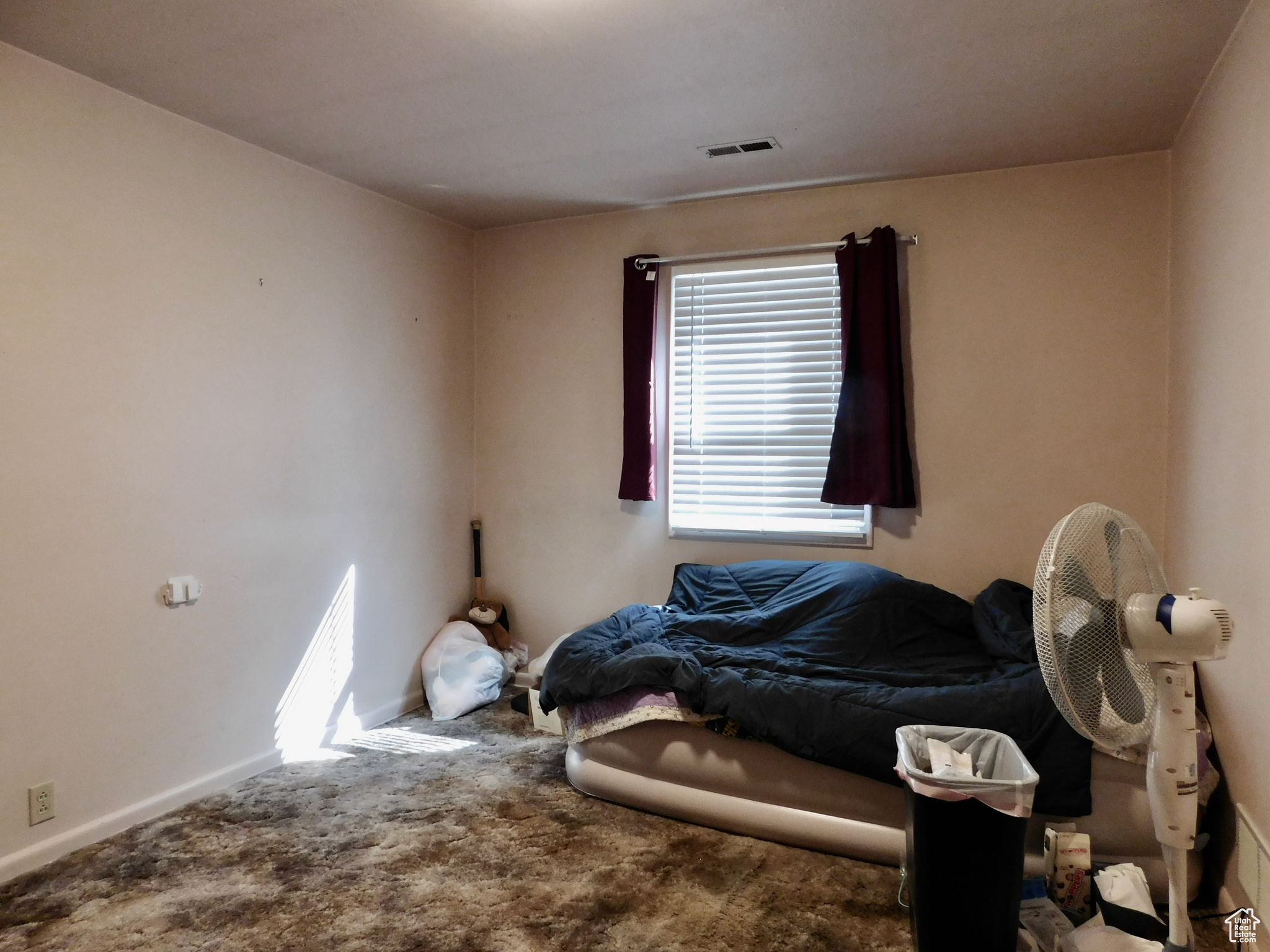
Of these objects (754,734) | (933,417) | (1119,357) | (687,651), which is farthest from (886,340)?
(754,734)

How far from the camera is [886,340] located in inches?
136

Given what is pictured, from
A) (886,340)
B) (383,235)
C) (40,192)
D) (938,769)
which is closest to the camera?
(938,769)

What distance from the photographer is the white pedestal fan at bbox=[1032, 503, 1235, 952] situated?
162 cm

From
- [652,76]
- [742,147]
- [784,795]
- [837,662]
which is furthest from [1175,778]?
[742,147]

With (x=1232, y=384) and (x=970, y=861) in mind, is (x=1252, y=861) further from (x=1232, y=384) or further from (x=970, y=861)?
(x=1232, y=384)

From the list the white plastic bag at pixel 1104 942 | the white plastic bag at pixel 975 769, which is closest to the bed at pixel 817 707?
the white plastic bag at pixel 975 769

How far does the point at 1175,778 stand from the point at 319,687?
10.3 feet

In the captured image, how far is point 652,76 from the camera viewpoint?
2.52 m

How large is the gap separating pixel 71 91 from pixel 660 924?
10.2 ft

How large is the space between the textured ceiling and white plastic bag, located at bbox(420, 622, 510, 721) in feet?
7.44

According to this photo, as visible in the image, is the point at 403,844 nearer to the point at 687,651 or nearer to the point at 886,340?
the point at 687,651

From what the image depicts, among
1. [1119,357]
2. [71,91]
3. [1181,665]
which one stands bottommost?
[1181,665]

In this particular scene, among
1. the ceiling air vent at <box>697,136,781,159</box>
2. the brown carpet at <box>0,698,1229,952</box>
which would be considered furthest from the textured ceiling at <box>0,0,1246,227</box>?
the brown carpet at <box>0,698,1229,952</box>

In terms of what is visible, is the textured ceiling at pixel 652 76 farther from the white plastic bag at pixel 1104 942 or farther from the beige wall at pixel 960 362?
the white plastic bag at pixel 1104 942
